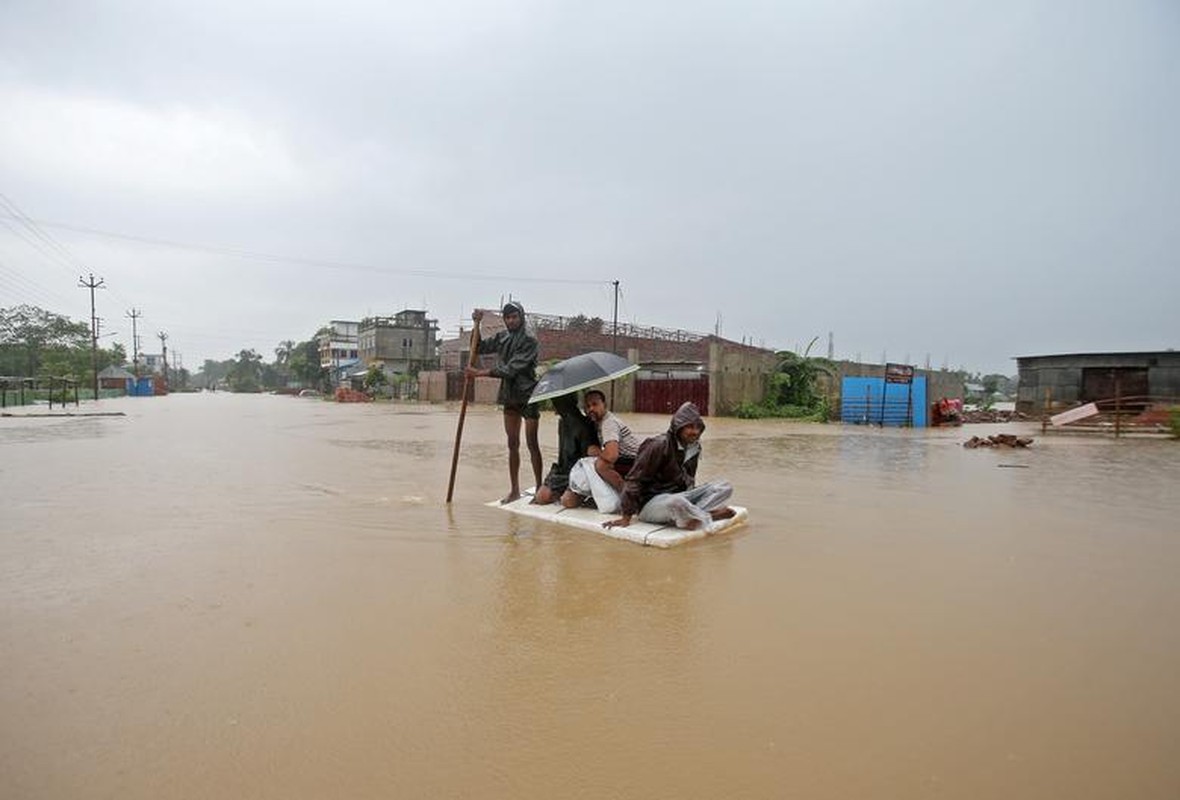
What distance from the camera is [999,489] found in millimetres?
7418

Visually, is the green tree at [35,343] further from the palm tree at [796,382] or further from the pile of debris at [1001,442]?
the pile of debris at [1001,442]

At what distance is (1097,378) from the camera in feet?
76.0

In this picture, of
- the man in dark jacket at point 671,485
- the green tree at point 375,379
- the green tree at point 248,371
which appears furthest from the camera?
the green tree at point 248,371

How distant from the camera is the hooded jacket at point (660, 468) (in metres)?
4.64

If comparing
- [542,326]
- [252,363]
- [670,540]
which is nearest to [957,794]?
[670,540]

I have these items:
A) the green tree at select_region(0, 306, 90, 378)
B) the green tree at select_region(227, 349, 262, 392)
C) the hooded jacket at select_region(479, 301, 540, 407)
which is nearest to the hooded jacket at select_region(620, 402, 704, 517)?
the hooded jacket at select_region(479, 301, 540, 407)

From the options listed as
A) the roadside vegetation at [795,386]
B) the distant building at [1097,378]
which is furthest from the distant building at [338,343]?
the distant building at [1097,378]

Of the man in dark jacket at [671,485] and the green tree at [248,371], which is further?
the green tree at [248,371]

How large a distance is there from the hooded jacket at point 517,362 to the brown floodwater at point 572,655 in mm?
1049

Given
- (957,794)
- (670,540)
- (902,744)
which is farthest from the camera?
(670,540)

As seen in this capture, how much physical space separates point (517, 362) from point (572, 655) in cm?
335

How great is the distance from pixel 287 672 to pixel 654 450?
111 inches

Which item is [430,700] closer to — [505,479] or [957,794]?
[957,794]

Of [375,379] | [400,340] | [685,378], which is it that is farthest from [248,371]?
[685,378]
